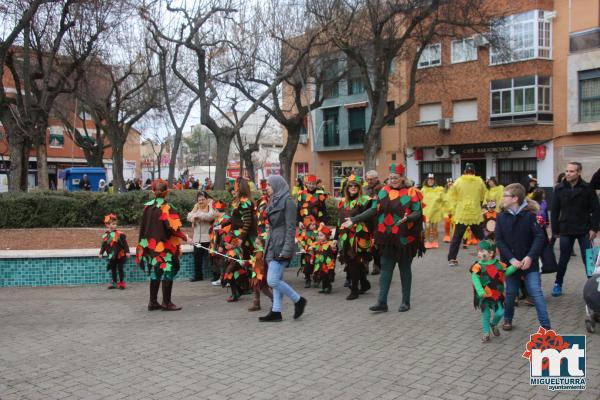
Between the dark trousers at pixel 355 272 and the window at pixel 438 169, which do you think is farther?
the window at pixel 438 169

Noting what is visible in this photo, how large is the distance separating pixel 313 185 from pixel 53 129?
48.2 m

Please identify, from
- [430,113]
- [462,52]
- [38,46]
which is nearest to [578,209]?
[38,46]

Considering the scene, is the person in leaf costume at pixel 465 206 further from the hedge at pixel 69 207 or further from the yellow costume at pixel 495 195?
the hedge at pixel 69 207

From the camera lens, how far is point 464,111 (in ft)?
112

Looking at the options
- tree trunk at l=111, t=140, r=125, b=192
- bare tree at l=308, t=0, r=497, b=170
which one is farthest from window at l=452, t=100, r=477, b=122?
tree trunk at l=111, t=140, r=125, b=192

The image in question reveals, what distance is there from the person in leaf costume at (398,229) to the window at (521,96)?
1012 inches

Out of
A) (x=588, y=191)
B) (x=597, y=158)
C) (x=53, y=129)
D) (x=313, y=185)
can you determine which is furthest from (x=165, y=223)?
(x=53, y=129)

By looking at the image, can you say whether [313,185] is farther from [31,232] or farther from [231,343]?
[31,232]

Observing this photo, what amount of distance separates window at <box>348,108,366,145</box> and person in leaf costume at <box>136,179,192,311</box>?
33.7 m

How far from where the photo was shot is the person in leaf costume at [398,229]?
744cm

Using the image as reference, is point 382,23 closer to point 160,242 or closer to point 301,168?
point 160,242

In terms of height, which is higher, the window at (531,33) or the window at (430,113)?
the window at (531,33)

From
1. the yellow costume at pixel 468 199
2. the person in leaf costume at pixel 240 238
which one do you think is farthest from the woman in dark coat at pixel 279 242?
the yellow costume at pixel 468 199

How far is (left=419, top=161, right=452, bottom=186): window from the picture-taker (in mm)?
35356
